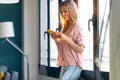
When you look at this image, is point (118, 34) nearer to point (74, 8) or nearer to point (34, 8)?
point (74, 8)

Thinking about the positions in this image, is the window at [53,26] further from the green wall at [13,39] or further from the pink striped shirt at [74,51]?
the green wall at [13,39]

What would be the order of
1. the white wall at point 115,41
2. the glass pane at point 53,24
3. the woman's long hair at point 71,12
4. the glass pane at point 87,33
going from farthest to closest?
the glass pane at point 53,24 < the glass pane at point 87,33 < the woman's long hair at point 71,12 < the white wall at point 115,41

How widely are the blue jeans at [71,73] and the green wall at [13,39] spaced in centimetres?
176

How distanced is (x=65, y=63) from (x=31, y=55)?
5.24ft

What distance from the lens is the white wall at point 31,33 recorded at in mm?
4754

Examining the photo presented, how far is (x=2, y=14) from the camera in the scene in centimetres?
475

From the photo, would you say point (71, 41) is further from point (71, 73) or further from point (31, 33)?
point (31, 33)

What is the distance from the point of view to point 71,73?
3238 mm

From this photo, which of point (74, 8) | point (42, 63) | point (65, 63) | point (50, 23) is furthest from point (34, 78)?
point (74, 8)

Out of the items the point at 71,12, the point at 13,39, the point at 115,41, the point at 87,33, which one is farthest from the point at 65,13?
the point at 13,39

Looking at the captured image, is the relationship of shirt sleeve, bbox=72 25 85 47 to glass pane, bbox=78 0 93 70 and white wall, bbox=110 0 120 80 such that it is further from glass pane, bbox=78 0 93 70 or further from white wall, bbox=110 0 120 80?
white wall, bbox=110 0 120 80

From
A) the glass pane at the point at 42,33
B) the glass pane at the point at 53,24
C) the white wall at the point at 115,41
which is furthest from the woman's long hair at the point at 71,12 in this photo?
the glass pane at the point at 42,33

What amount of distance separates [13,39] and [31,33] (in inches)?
14.0

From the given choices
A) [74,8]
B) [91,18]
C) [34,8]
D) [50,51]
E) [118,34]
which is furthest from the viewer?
[34,8]
